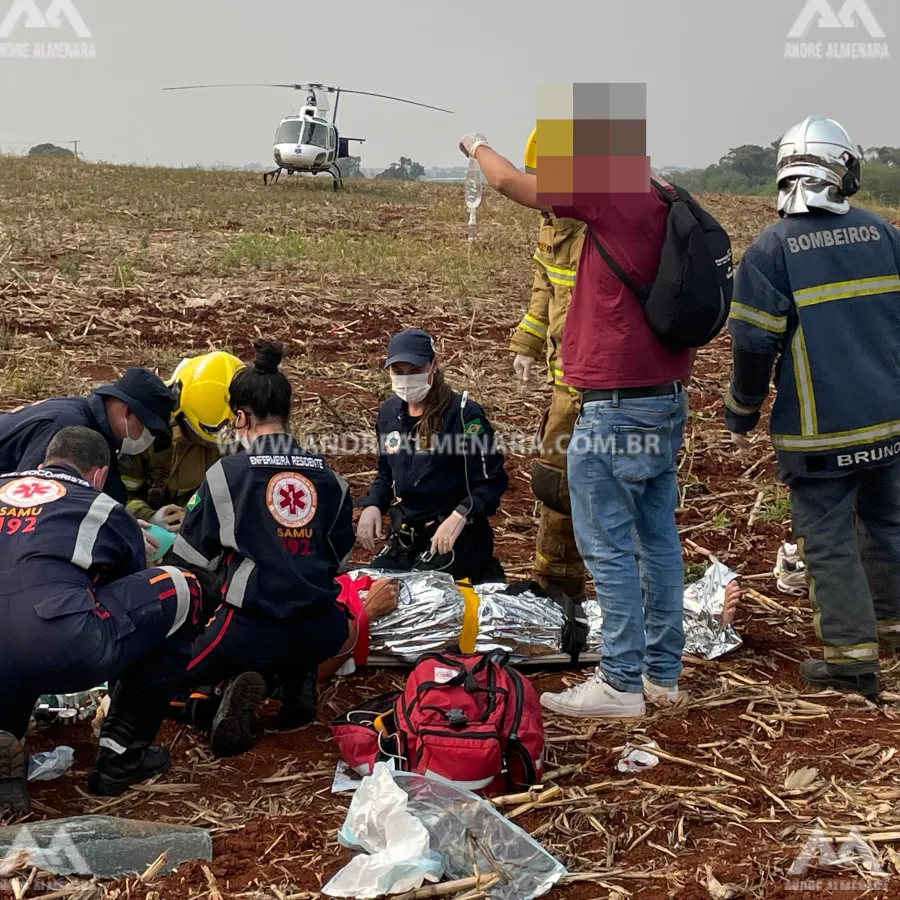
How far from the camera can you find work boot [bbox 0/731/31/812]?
3.43m

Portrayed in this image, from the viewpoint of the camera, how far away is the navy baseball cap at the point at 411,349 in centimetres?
530

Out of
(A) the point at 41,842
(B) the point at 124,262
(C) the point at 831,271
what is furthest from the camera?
(B) the point at 124,262

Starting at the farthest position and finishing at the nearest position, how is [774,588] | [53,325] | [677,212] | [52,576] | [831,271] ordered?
[53,325] < [774,588] < [831,271] < [677,212] < [52,576]

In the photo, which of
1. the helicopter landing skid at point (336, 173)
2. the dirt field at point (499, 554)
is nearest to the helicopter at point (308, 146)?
the helicopter landing skid at point (336, 173)

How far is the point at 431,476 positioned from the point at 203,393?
3.78 ft

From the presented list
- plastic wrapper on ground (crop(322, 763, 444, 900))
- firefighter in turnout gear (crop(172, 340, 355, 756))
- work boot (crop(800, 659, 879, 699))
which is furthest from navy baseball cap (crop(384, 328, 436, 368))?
plastic wrapper on ground (crop(322, 763, 444, 900))

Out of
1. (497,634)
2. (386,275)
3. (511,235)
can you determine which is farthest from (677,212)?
(511,235)

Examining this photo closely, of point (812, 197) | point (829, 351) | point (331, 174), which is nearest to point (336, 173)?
point (331, 174)

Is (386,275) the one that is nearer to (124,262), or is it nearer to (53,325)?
(124,262)

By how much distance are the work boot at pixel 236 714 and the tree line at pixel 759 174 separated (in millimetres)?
26970

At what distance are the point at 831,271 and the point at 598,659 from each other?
1.88 meters

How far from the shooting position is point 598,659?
4961 millimetres

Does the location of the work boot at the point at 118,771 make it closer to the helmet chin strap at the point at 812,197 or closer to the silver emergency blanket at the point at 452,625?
the silver emergency blanket at the point at 452,625

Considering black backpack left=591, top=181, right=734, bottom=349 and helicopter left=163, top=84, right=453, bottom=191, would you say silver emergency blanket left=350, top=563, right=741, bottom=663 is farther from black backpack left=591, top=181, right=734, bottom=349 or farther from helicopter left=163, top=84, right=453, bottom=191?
helicopter left=163, top=84, right=453, bottom=191
